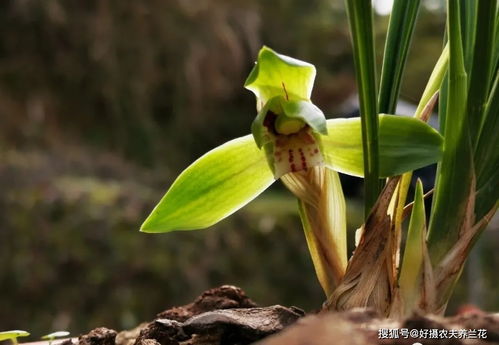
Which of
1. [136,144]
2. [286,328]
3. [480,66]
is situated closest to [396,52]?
[480,66]

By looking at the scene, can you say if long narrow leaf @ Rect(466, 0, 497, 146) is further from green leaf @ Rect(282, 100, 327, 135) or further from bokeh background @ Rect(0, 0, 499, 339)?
bokeh background @ Rect(0, 0, 499, 339)

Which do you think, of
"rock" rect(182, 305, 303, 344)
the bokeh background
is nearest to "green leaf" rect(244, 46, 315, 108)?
"rock" rect(182, 305, 303, 344)

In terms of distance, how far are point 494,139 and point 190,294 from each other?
1417 mm

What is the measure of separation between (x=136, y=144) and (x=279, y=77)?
2.07m

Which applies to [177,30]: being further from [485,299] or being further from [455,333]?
[455,333]

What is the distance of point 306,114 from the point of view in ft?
1.22

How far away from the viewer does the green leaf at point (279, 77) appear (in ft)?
1.21

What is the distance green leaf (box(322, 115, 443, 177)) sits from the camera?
39 cm

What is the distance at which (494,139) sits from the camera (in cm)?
42

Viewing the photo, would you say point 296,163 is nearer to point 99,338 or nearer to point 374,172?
point 374,172

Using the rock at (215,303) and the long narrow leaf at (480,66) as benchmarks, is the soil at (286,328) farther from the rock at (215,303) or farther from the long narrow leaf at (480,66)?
the long narrow leaf at (480,66)

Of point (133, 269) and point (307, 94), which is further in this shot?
point (133, 269)

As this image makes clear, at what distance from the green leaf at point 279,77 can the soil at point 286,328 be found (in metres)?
0.13

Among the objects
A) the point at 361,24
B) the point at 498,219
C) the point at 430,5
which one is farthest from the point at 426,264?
the point at 430,5
